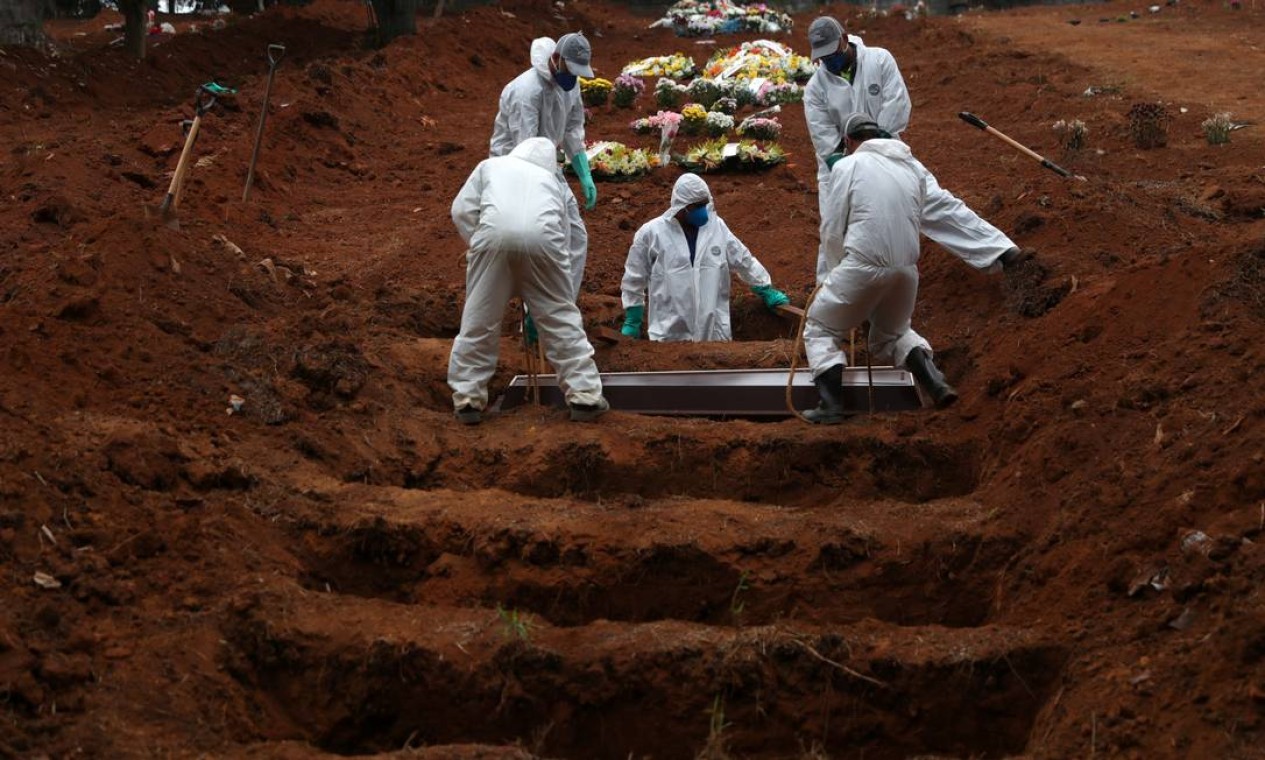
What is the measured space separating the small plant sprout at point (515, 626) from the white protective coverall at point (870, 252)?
111 inches

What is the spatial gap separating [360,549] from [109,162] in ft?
23.7

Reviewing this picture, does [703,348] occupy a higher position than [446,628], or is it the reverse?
[446,628]

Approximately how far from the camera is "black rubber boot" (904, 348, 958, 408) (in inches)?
307

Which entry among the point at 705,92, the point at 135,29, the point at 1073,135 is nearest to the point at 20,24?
the point at 135,29

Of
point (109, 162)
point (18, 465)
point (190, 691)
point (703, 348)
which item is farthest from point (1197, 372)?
point (109, 162)

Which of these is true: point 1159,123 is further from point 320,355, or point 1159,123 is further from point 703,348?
point 320,355

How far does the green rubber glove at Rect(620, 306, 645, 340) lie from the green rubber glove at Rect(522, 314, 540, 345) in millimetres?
1043

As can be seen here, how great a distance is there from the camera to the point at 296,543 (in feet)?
20.7

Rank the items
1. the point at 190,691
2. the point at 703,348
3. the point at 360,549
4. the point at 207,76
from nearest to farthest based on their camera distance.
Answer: the point at 190,691 < the point at 360,549 < the point at 703,348 < the point at 207,76

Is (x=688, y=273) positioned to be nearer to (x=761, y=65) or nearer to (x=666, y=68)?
(x=761, y=65)

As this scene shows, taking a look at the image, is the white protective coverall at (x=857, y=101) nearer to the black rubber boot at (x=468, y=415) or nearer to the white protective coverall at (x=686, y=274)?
the white protective coverall at (x=686, y=274)

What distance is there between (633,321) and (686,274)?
481 mm

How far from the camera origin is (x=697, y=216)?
10031 mm

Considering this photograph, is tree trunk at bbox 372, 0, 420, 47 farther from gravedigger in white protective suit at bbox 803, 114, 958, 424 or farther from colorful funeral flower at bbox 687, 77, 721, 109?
gravedigger in white protective suit at bbox 803, 114, 958, 424
